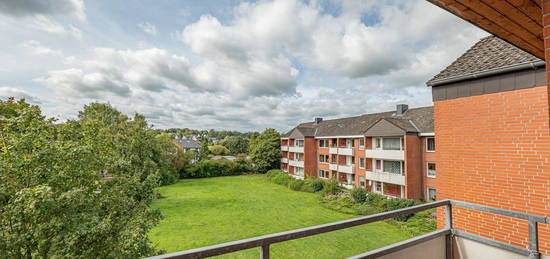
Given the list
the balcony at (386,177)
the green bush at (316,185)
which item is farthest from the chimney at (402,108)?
the green bush at (316,185)

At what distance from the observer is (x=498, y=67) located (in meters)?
5.39

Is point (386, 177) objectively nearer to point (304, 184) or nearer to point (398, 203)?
point (398, 203)

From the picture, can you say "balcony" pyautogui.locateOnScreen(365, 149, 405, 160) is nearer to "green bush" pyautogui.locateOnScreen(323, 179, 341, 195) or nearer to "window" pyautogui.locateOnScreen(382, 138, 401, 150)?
"window" pyautogui.locateOnScreen(382, 138, 401, 150)

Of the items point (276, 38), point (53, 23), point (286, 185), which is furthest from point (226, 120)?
point (53, 23)

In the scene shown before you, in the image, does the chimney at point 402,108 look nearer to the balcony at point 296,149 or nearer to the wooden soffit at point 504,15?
the balcony at point 296,149

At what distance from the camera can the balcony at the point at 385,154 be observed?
17.2m

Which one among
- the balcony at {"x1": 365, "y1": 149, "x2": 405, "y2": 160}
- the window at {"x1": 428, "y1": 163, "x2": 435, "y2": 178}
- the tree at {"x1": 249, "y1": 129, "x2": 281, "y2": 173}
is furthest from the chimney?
the tree at {"x1": 249, "y1": 129, "x2": 281, "y2": 173}

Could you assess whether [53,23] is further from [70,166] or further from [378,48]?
[378,48]

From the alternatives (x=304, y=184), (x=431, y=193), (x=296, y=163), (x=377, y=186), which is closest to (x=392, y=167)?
(x=377, y=186)

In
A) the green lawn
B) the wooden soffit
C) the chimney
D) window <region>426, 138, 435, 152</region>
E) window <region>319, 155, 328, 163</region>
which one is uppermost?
the chimney

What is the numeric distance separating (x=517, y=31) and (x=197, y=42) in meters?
9.19

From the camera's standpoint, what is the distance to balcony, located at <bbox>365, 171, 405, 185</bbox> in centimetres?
1715

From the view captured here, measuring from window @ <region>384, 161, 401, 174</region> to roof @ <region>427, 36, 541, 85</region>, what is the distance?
12.6 metres

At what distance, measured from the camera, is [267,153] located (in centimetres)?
3553
